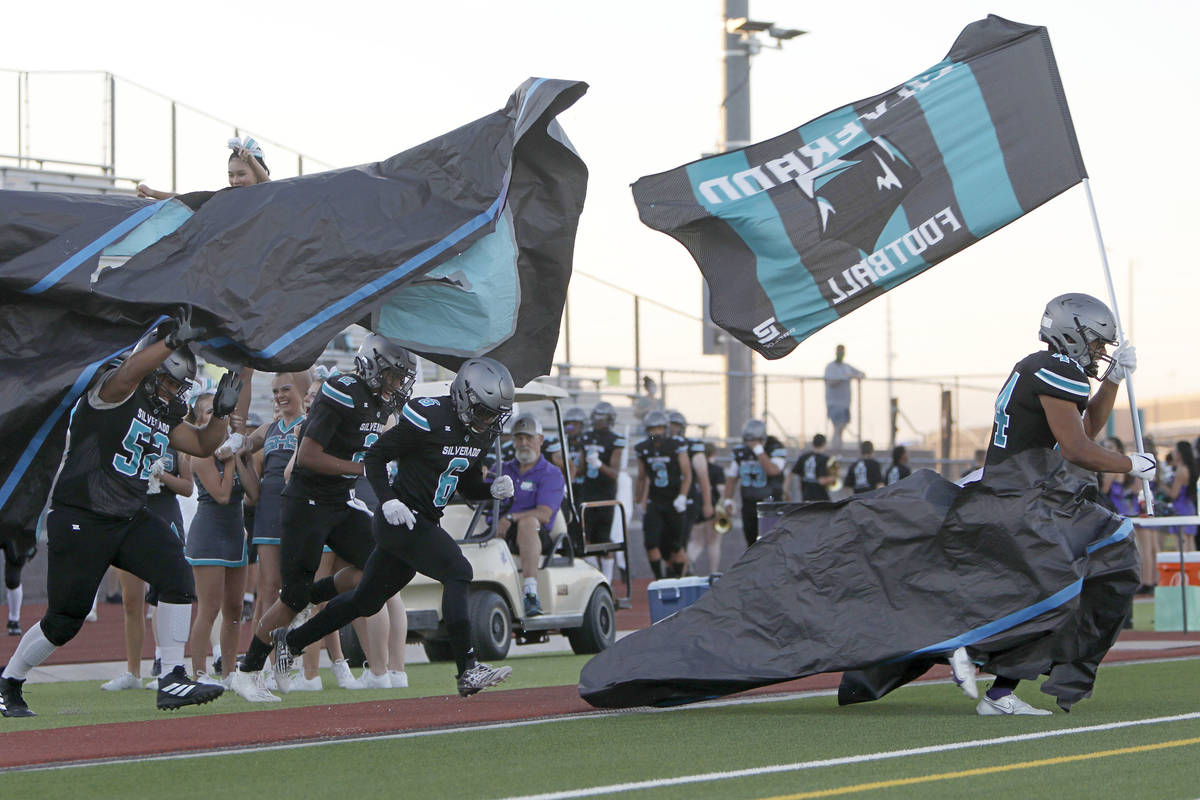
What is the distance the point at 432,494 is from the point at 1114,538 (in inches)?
133

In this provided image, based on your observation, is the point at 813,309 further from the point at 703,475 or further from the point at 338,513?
the point at 703,475

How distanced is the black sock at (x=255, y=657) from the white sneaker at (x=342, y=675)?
104 cm

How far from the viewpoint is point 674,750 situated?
666 centimetres

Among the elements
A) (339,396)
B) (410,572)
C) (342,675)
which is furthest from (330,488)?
(342,675)

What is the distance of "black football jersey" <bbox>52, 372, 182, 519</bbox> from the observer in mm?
7957

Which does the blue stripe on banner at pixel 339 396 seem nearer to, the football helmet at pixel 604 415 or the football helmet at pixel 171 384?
the football helmet at pixel 171 384

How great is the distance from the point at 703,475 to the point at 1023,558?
41.7 feet

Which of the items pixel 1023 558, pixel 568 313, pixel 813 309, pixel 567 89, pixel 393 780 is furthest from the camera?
pixel 568 313

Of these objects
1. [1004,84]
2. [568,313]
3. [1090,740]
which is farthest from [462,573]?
[568,313]

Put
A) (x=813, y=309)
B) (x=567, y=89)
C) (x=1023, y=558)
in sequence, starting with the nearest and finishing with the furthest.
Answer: (x=1023, y=558), (x=567, y=89), (x=813, y=309)

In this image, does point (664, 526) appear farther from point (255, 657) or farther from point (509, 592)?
point (255, 657)

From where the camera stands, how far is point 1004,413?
7945 millimetres

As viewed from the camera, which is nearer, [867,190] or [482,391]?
[482,391]

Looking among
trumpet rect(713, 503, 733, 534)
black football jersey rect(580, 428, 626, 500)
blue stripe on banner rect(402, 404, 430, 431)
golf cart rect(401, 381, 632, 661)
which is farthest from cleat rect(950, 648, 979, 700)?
trumpet rect(713, 503, 733, 534)
